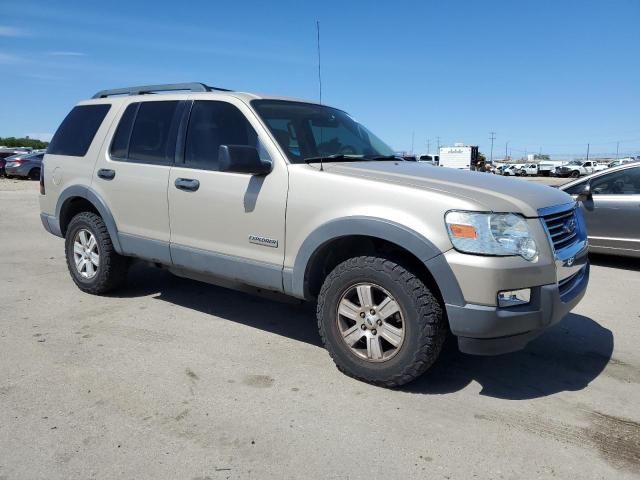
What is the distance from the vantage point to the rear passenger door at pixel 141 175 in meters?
4.57

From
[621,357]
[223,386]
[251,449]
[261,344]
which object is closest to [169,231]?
[261,344]

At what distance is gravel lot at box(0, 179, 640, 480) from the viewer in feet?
8.73

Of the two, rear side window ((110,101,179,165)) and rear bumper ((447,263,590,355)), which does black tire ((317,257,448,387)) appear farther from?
rear side window ((110,101,179,165))

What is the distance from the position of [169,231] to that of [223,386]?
5.16 ft

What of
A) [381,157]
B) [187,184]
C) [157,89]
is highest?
[157,89]

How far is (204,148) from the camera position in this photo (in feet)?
14.3

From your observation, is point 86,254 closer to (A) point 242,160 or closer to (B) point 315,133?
(A) point 242,160

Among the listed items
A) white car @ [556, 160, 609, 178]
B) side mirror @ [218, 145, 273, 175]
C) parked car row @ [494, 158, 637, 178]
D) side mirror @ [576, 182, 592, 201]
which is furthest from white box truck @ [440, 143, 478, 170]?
side mirror @ [218, 145, 273, 175]

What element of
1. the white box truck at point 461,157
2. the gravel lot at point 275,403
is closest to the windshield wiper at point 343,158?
the gravel lot at point 275,403

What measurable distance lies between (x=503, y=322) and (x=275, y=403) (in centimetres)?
141

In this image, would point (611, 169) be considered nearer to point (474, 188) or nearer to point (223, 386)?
point (474, 188)

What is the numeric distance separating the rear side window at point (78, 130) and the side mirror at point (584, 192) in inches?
236

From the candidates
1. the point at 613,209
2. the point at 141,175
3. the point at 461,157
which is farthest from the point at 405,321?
the point at 461,157

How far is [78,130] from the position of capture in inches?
216
